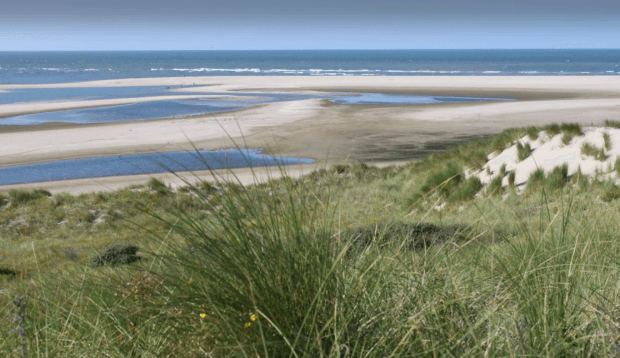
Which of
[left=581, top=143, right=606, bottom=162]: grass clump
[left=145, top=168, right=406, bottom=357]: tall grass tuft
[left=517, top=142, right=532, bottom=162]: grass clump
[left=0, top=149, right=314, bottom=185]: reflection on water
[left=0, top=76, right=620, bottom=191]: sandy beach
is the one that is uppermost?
[left=145, top=168, right=406, bottom=357]: tall grass tuft

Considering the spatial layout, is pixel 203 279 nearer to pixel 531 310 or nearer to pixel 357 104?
pixel 531 310

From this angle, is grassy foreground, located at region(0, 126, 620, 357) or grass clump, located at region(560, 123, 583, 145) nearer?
grassy foreground, located at region(0, 126, 620, 357)

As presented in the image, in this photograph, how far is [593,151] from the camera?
10477 mm

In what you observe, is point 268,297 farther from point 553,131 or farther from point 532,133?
point 532,133

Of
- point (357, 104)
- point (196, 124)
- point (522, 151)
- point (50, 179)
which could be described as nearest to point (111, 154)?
point (50, 179)

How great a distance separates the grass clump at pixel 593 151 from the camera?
10149 mm

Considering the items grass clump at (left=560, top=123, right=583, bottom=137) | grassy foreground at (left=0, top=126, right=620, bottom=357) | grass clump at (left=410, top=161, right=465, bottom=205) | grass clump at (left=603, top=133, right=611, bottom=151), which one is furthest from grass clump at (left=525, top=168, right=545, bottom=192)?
grassy foreground at (left=0, top=126, right=620, bottom=357)

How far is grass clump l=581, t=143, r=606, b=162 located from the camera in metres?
10.1

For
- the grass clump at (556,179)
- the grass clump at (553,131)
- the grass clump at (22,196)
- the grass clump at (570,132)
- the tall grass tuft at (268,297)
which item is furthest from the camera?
the grass clump at (22,196)

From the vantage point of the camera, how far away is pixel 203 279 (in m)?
2.06

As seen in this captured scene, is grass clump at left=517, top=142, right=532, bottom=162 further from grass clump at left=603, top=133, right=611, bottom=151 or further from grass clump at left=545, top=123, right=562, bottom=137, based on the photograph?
grass clump at left=603, top=133, right=611, bottom=151

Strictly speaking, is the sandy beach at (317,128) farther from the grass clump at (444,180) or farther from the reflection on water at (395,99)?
the grass clump at (444,180)

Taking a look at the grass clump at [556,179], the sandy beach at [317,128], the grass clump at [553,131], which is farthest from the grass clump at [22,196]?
the grass clump at [553,131]

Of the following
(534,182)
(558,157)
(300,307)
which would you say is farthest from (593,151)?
(300,307)
